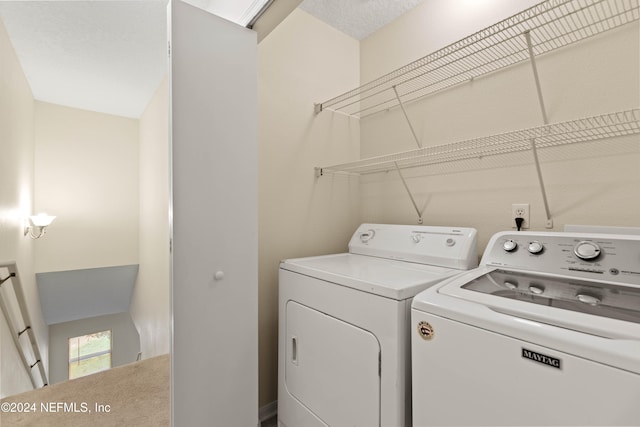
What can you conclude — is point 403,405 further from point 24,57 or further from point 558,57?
point 24,57

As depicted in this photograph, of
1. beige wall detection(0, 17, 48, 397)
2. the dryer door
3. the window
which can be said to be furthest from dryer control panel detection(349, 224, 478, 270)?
the window

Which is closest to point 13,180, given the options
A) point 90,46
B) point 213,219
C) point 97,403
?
point 90,46

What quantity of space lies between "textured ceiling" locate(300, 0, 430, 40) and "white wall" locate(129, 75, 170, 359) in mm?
1773

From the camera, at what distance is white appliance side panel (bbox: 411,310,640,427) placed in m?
0.61

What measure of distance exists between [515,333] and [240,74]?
155 cm

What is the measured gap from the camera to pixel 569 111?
137 cm

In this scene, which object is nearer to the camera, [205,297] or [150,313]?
[205,297]

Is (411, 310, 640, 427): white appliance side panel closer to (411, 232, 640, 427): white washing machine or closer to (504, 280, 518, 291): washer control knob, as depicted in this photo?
(411, 232, 640, 427): white washing machine

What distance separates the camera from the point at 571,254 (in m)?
1.12

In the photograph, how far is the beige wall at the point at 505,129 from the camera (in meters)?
1.25

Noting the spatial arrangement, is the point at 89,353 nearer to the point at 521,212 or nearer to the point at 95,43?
the point at 95,43

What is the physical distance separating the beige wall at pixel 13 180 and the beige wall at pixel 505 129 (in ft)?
10.4

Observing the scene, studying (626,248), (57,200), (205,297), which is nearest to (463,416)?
(626,248)

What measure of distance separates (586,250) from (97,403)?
118 inches
